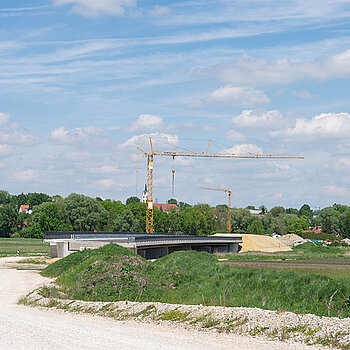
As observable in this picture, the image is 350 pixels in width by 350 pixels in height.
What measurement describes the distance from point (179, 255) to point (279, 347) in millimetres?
32611

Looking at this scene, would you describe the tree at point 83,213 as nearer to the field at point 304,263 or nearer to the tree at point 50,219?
the tree at point 50,219

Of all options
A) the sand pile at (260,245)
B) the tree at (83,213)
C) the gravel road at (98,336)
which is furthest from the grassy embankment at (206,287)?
the tree at (83,213)

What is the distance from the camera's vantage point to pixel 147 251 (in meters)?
84.3

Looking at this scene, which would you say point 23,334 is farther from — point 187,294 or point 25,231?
point 25,231

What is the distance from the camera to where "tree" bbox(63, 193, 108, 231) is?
157 meters

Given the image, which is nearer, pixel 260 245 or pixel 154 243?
pixel 154 243

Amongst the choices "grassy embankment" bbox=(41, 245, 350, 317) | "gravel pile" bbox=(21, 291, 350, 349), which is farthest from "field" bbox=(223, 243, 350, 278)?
"gravel pile" bbox=(21, 291, 350, 349)

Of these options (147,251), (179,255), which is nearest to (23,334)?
(179,255)

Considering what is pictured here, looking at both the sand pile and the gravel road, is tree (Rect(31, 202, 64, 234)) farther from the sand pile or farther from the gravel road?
the gravel road

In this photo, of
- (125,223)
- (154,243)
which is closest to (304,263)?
(154,243)

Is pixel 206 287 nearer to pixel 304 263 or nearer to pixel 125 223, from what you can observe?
pixel 304 263

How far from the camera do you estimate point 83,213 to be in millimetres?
158125

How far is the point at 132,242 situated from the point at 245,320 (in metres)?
50.8

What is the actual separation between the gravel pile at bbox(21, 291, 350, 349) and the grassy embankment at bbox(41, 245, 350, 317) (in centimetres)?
242
